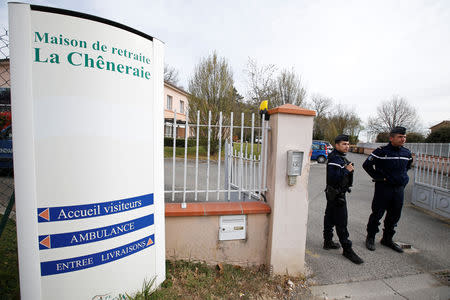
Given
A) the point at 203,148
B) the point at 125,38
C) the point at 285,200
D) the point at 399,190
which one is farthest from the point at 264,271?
the point at 203,148

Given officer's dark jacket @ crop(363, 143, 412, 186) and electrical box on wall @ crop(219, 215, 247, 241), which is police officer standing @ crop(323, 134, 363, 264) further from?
electrical box on wall @ crop(219, 215, 247, 241)

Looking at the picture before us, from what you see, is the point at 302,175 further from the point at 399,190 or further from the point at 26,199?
the point at 26,199

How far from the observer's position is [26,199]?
1.69m

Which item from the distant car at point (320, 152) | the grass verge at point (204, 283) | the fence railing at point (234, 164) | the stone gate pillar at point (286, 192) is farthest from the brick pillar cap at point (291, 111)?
the distant car at point (320, 152)

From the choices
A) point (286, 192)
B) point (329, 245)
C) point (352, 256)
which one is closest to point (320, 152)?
point (329, 245)

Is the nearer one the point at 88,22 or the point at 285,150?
the point at 88,22

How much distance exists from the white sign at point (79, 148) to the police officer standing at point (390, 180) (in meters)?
3.57

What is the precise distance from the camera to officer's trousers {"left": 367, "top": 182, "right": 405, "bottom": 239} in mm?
3541

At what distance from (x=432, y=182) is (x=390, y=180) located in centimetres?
340

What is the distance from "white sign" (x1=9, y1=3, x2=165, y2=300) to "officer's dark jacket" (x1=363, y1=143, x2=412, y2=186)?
140 inches

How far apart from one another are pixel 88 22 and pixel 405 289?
14.2ft

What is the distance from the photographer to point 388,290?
2732 millimetres

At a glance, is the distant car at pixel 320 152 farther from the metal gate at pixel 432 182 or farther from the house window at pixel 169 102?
the house window at pixel 169 102

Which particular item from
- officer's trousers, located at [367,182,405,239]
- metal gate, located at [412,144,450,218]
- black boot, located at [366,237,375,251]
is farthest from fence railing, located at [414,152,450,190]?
black boot, located at [366,237,375,251]
